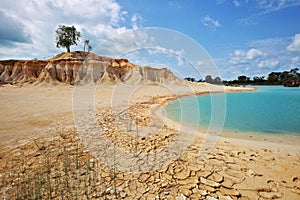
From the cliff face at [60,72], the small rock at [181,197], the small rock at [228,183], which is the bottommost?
the small rock at [181,197]

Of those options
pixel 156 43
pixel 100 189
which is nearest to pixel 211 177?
pixel 100 189

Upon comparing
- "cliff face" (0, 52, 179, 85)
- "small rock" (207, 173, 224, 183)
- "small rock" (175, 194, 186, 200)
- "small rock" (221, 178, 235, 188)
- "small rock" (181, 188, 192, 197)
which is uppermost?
"cliff face" (0, 52, 179, 85)

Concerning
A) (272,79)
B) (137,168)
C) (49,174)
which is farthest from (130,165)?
(272,79)

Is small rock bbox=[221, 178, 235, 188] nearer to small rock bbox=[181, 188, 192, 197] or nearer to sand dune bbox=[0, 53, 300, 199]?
sand dune bbox=[0, 53, 300, 199]

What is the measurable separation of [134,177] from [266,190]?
2.48 meters

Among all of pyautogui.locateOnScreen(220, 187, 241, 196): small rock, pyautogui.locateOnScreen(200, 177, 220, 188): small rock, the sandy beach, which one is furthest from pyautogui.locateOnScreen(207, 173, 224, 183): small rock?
pyautogui.locateOnScreen(220, 187, 241, 196): small rock

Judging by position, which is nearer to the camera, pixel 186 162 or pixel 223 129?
pixel 186 162

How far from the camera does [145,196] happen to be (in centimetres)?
283

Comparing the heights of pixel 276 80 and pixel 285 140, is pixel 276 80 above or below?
above

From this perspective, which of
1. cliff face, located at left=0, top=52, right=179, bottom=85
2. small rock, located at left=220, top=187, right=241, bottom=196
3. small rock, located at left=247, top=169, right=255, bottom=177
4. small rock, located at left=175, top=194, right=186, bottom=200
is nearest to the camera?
small rock, located at left=175, top=194, right=186, bottom=200

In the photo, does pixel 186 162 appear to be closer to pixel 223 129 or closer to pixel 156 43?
pixel 156 43

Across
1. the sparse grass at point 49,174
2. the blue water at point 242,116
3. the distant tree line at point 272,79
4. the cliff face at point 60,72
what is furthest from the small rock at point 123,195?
the distant tree line at point 272,79

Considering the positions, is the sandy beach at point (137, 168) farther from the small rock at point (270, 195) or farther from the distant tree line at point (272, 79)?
the distant tree line at point (272, 79)

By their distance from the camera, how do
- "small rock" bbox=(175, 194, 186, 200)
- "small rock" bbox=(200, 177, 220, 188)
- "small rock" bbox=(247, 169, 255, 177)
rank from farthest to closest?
1. "small rock" bbox=(247, 169, 255, 177)
2. "small rock" bbox=(200, 177, 220, 188)
3. "small rock" bbox=(175, 194, 186, 200)
